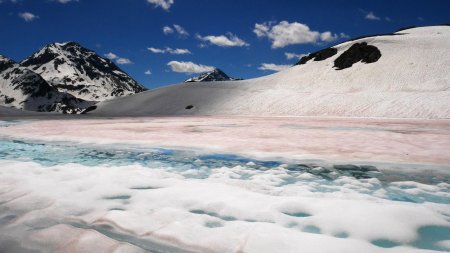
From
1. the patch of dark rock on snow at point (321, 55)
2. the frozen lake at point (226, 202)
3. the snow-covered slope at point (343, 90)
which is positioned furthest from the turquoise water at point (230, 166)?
the patch of dark rock on snow at point (321, 55)

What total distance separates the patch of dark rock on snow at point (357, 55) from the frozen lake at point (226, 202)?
57.4 meters

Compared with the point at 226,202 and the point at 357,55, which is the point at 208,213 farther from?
the point at 357,55

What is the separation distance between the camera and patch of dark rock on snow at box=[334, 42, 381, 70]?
60.0m

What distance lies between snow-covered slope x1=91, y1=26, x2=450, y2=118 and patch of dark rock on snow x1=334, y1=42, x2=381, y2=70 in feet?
0.55

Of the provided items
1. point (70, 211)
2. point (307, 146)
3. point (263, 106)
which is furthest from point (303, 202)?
point (263, 106)

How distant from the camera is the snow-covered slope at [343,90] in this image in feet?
131

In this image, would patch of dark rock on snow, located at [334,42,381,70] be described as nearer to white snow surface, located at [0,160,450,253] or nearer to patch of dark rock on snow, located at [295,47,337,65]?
patch of dark rock on snow, located at [295,47,337,65]

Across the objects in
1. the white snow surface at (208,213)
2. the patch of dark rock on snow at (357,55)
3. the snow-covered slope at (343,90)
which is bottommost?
the white snow surface at (208,213)

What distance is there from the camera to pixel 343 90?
51281 mm

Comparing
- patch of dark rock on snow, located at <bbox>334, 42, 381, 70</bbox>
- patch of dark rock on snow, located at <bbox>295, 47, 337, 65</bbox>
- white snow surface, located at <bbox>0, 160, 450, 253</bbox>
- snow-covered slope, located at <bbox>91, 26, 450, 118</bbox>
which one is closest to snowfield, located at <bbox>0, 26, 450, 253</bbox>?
white snow surface, located at <bbox>0, 160, 450, 253</bbox>

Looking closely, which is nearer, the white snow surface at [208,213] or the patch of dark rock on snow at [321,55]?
the white snow surface at [208,213]

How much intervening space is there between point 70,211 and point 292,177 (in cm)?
313

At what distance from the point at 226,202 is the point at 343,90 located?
50945 millimetres

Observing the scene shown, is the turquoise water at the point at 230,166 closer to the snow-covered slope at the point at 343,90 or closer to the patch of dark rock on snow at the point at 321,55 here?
the snow-covered slope at the point at 343,90
